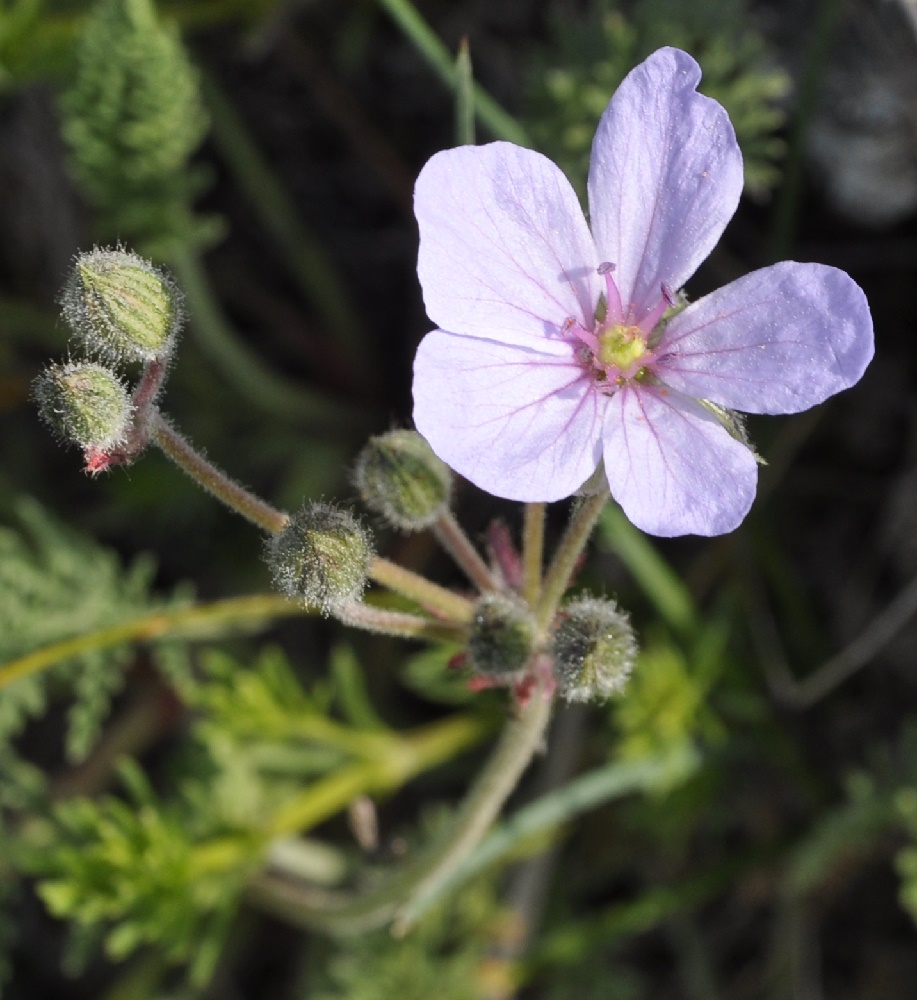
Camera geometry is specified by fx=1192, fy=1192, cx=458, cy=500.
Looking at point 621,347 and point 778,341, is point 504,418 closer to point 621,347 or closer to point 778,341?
point 621,347

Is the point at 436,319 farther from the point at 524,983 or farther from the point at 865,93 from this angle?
the point at 524,983

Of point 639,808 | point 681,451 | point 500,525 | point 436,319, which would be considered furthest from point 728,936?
point 436,319

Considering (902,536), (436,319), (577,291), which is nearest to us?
(436,319)

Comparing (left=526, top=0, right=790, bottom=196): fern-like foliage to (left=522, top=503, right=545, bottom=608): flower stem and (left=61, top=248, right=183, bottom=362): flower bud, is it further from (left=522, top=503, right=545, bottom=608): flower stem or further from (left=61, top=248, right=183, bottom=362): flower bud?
(left=61, top=248, right=183, bottom=362): flower bud

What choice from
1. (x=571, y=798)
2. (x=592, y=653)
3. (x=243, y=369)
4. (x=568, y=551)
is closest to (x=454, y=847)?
(x=571, y=798)

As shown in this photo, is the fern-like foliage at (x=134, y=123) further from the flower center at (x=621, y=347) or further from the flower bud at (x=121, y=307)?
the flower center at (x=621, y=347)

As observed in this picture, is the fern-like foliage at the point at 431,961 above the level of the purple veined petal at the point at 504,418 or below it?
below

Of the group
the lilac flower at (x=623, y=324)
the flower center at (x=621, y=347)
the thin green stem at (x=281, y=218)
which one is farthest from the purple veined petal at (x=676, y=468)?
the thin green stem at (x=281, y=218)

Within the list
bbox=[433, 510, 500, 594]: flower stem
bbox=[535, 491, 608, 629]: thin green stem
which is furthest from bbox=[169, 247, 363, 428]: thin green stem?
bbox=[535, 491, 608, 629]: thin green stem
